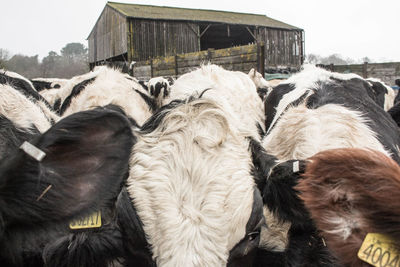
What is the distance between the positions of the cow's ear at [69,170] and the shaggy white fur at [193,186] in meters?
0.35

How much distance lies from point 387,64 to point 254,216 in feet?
46.6

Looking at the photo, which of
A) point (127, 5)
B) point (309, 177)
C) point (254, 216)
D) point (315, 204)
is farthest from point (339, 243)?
point (127, 5)

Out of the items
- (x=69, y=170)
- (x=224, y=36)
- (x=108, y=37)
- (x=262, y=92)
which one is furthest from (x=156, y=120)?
(x=224, y=36)

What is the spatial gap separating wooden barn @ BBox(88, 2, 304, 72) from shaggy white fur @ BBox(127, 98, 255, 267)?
22412 mm

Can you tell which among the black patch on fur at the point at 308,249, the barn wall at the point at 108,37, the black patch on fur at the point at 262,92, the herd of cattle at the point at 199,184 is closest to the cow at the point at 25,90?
the herd of cattle at the point at 199,184

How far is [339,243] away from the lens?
1.51m

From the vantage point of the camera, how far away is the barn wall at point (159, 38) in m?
26.3

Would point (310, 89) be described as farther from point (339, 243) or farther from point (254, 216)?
point (339, 243)

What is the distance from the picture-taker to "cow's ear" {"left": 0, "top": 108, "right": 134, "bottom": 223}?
5.20 feet

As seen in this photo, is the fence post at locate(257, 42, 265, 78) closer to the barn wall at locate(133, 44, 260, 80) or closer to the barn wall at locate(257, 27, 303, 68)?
the barn wall at locate(133, 44, 260, 80)

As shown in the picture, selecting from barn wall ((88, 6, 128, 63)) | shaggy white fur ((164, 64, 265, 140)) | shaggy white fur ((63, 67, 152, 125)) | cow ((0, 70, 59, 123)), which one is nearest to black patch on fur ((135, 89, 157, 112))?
shaggy white fur ((63, 67, 152, 125))

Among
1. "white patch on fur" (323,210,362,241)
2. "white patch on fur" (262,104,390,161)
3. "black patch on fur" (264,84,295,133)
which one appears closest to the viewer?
"white patch on fur" (323,210,362,241)

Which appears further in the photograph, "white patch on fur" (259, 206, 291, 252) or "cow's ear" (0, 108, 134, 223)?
"white patch on fur" (259, 206, 291, 252)

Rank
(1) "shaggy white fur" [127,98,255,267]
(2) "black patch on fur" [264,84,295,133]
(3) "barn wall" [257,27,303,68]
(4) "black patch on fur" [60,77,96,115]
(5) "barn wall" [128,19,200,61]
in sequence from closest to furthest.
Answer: (1) "shaggy white fur" [127,98,255,267], (2) "black patch on fur" [264,84,295,133], (4) "black patch on fur" [60,77,96,115], (5) "barn wall" [128,19,200,61], (3) "barn wall" [257,27,303,68]
